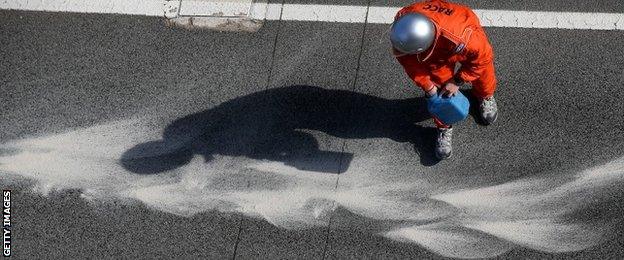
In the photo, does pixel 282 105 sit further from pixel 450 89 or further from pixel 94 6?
pixel 94 6

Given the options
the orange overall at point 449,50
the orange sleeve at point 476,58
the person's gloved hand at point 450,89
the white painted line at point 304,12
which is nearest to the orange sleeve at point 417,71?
the orange overall at point 449,50

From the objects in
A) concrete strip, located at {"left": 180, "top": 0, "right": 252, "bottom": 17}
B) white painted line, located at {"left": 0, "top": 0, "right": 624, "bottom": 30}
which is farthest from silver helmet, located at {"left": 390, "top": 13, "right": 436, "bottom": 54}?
concrete strip, located at {"left": 180, "top": 0, "right": 252, "bottom": 17}

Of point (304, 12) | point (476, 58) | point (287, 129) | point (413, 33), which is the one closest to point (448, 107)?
point (476, 58)

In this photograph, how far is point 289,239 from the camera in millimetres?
5066

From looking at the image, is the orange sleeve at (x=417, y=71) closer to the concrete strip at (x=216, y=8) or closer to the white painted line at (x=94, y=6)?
the concrete strip at (x=216, y=8)

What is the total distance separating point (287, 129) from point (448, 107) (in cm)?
135

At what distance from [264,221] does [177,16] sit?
78.8 inches

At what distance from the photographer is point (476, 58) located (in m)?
4.34

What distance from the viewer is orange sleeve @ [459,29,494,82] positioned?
426cm

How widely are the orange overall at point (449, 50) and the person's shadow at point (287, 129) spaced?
764mm

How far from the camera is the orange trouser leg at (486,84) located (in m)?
4.68

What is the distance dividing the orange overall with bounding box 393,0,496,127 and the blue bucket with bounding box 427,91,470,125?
0.11 meters

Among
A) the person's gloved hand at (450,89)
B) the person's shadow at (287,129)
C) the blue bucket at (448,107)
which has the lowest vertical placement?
the person's shadow at (287,129)

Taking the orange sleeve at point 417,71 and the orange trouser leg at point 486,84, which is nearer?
the orange sleeve at point 417,71
